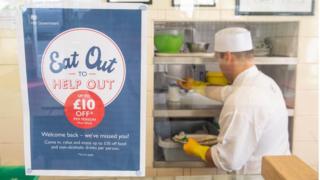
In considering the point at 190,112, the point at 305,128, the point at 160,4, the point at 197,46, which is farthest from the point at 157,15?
the point at 305,128

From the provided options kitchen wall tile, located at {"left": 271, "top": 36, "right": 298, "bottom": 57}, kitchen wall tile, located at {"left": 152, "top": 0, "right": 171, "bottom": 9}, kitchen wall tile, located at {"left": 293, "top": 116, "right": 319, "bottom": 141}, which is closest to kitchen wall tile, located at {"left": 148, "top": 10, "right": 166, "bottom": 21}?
kitchen wall tile, located at {"left": 152, "top": 0, "right": 171, "bottom": 9}

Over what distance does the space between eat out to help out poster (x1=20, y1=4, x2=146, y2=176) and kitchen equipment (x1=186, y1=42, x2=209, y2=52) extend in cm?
15

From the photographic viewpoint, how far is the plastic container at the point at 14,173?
57 centimetres

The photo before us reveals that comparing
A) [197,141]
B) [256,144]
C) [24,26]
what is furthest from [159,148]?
[24,26]

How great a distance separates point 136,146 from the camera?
545 mm

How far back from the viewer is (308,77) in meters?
0.60

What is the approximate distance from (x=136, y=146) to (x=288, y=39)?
0.37m

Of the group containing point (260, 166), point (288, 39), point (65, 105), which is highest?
point (288, 39)

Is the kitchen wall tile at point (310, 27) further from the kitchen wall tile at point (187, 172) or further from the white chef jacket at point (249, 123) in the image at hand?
the kitchen wall tile at point (187, 172)

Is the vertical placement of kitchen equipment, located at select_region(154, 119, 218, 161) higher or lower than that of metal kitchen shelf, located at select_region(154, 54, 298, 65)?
lower

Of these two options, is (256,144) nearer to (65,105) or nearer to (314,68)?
(314,68)

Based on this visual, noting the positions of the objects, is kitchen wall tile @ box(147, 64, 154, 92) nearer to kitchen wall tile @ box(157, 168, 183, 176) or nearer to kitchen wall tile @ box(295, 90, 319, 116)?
kitchen wall tile @ box(157, 168, 183, 176)

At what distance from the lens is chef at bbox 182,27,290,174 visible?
60 centimetres

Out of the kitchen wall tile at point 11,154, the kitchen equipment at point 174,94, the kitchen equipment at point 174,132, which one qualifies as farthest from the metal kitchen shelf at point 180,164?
the kitchen wall tile at point 11,154
